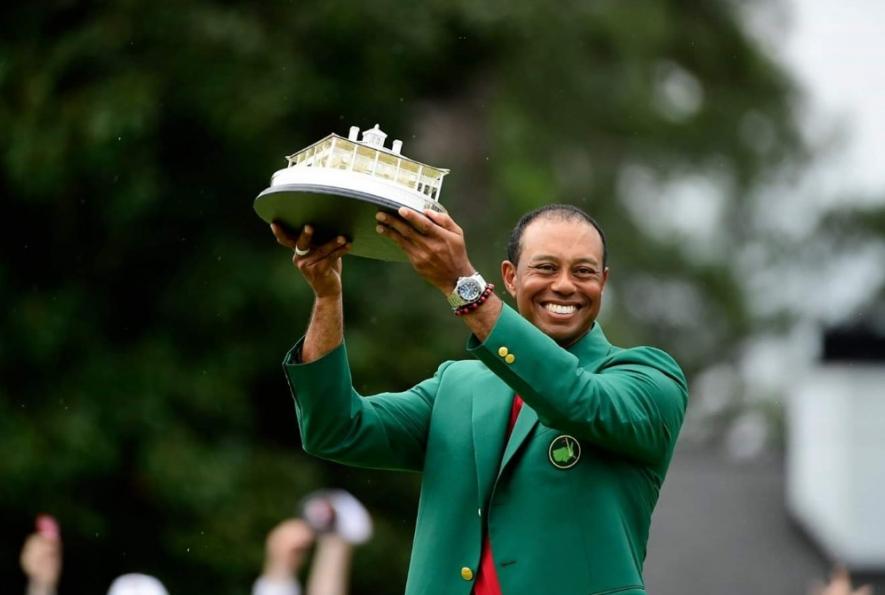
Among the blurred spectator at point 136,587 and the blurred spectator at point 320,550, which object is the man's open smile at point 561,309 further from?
the blurred spectator at point 320,550

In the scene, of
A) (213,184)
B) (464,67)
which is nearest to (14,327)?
(213,184)

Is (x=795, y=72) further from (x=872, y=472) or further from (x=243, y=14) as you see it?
(x=243, y=14)

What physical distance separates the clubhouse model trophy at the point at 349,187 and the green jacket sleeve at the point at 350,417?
332 mm

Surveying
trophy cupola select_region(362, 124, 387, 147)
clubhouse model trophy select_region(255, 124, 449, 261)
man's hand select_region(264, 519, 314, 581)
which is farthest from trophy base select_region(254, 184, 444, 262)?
man's hand select_region(264, 519, 314, 581)

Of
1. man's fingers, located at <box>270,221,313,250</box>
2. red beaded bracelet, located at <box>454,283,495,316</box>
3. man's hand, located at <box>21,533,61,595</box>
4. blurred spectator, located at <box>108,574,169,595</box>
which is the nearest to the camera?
red beaded bracelet, located at <box>454,283,495,316</box>

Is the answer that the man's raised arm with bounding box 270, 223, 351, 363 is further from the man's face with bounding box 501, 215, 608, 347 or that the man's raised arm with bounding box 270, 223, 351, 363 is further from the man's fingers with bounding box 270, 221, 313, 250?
the man's face with bounding box 501, 215, 608, 347

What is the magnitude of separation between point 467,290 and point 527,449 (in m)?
0.42

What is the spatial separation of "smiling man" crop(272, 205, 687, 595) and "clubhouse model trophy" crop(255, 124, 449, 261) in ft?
0.17

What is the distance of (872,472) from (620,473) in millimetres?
12752

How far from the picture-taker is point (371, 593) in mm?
13031

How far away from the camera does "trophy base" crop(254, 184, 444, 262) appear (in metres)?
3.48

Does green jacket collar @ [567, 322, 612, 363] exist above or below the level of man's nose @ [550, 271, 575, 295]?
below

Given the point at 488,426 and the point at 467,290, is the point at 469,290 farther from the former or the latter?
the point at 488,426

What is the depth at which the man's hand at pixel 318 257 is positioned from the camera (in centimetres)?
377
